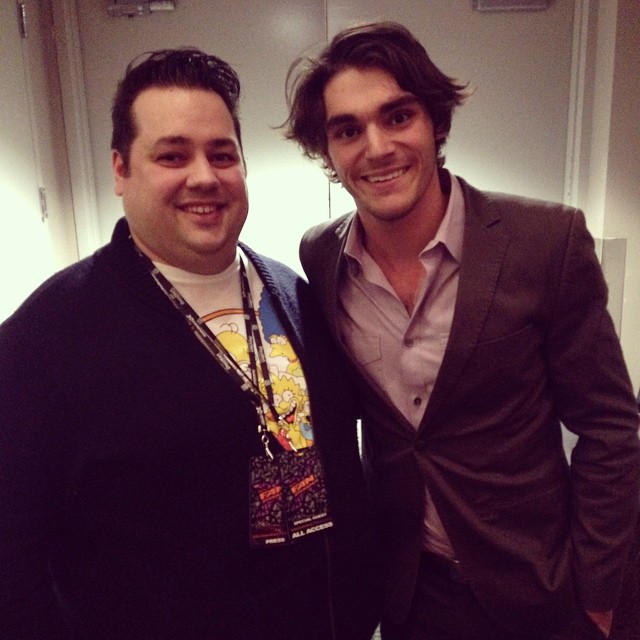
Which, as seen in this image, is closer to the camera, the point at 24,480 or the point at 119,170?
the point at 24,480

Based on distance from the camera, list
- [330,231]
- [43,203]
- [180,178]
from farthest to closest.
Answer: [43,203] < [330,231] < [180,178]

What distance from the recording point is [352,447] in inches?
49.6

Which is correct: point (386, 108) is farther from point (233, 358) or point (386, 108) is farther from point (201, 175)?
point (233, 358)

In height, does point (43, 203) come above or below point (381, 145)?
below

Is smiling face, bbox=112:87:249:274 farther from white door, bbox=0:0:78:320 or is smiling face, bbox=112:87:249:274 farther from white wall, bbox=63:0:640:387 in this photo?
white wall, bbox=63:0:640:387

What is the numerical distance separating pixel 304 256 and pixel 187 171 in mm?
480

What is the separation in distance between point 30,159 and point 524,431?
78.1 inches

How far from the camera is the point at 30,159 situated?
87.6 inches

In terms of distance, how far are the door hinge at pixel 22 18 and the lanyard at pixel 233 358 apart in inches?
60.3

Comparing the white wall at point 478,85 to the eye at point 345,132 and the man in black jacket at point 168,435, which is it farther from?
the man in black jacket at point 168,435

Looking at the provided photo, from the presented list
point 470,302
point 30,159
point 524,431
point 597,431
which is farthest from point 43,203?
point 597,431

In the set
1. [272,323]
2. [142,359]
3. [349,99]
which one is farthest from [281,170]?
[142,359]

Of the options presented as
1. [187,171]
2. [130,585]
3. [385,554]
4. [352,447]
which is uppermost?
[187,171]

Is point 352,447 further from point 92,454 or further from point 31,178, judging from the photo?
point 31,178
